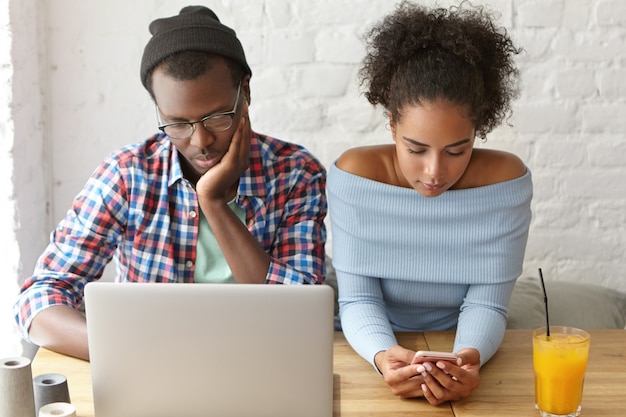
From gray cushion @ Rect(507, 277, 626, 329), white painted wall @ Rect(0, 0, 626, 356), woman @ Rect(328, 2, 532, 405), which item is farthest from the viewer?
white painted wall @ Rect(0, 0, 626, 356)

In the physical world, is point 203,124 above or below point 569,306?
above

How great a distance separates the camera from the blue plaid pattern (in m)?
1.73

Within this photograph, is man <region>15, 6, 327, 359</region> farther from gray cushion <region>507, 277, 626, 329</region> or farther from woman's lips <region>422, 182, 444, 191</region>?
gray cushion <region>507, 277, 626, 329</region>

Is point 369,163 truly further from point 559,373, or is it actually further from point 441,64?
point 559,373

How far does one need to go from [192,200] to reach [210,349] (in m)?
0.73

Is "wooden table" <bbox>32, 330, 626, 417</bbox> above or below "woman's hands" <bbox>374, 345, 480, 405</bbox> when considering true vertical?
below

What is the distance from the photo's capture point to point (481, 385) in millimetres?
1394

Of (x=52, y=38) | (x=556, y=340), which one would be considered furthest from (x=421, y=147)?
(x=52, y=38)

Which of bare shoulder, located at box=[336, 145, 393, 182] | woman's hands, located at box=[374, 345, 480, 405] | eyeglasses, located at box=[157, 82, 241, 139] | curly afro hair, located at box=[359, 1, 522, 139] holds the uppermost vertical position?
curly afro hair, located at box=[359, 1, 522, 139]

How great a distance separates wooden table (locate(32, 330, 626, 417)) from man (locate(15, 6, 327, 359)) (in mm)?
241

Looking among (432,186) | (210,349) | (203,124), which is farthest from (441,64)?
(210,349)

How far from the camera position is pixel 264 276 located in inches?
68.7

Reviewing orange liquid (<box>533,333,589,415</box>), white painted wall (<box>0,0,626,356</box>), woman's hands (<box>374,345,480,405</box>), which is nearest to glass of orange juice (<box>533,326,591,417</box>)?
orange liquid (<box>533,333,589,415</box>)

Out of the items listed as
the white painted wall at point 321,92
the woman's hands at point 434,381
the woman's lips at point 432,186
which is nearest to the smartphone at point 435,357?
the woman's hands at point 434,381
